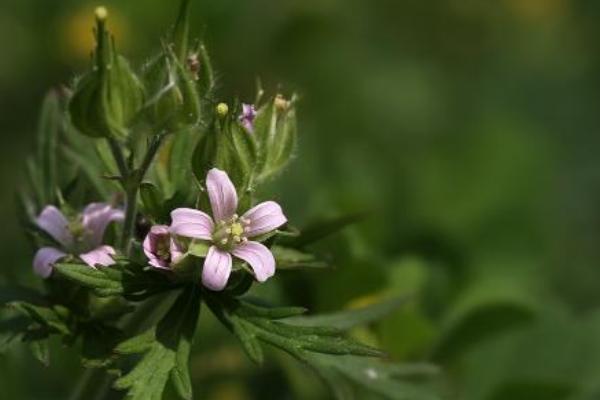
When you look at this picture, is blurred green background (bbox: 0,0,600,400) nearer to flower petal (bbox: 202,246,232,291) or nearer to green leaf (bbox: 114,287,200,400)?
flower petal (bbox: 202,246,232,291)

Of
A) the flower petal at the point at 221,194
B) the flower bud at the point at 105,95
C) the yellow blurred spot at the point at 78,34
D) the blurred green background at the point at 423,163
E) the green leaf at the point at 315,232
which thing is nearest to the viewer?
the flower bud at the point at 105,95

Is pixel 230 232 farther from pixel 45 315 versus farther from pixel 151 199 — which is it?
pixel 45 315

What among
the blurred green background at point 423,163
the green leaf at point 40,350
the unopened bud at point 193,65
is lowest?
the green leaf at point 40,350

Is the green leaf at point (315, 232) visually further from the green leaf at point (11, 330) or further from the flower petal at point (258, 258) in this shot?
the green leaf at point (11, 330)

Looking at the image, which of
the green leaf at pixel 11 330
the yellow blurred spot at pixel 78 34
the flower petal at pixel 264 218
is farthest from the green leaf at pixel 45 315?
the yellow blurred spot at pixel 78 34

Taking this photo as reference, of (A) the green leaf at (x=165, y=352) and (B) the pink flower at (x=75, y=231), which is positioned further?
(B) the pink flower at (x=75, y=231)

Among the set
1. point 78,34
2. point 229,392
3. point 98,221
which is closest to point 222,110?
point 98,221

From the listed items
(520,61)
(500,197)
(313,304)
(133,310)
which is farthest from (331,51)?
(133,310)
